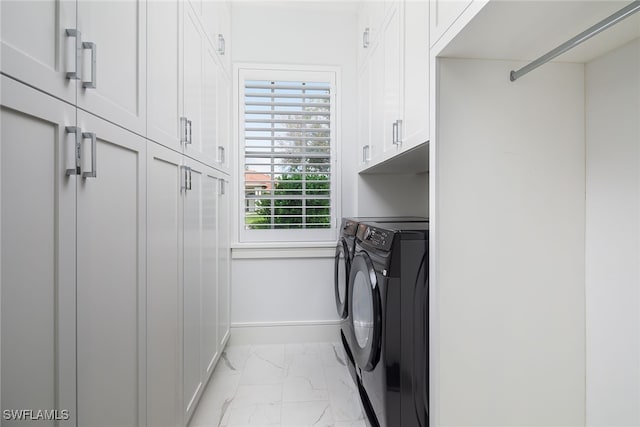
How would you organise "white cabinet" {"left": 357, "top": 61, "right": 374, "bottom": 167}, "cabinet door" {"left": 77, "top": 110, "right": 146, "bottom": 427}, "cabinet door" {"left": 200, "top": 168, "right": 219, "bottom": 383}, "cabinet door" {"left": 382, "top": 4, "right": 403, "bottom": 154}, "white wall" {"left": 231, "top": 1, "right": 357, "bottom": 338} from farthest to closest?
1. "white wall" {"left": 231, "top": 1, "right": 357, "bottom": 338}
2. "white cabinet" {"left": 357, "top": 61, "right": 374, "bottom": 167}
3. "cabinet door" {"left": 200, "top": 168, "right": 219, "bottom": 383}
4. "cabinet door" {"left": 382, "top": 4, "right": 403, "bottom": 154}
5. "cabinet door" {"left": 77, "top": 110, "right": 146, "bottom": 427}

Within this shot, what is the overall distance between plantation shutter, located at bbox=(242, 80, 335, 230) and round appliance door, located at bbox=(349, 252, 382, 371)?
98 cm

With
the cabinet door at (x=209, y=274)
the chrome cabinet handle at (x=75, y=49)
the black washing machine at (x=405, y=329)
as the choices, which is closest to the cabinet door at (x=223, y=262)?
the cabinet door at (x=209, y=274)

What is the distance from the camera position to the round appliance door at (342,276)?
1.92 metres

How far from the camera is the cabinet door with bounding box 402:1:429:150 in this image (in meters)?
1.18

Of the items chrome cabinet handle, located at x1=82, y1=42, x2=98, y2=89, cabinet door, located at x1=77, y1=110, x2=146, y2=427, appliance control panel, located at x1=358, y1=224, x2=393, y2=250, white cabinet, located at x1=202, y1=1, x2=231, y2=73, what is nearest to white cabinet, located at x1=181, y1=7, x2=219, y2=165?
white cabinet, located at x1=202, y1=1, x2=231, y2=73

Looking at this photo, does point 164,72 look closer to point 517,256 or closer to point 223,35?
point 223,35

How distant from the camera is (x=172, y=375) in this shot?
1290mm

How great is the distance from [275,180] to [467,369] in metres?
1.89

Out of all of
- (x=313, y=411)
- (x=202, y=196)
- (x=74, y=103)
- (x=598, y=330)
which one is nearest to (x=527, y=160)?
(x=598, y=330)

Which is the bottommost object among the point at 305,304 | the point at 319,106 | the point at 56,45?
the point at 305,304

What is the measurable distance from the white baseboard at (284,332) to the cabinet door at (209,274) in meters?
0.48

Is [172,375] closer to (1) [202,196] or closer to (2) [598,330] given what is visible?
(1) [202,196]

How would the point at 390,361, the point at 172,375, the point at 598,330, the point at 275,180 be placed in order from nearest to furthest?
the point at 598,330 < the point at 390,361 < the point at 172,375 < the point at 275,180

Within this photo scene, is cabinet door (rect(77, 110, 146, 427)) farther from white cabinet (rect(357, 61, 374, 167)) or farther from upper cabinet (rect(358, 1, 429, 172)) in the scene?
white cabinet (rect(357, 61, 374, 167))
